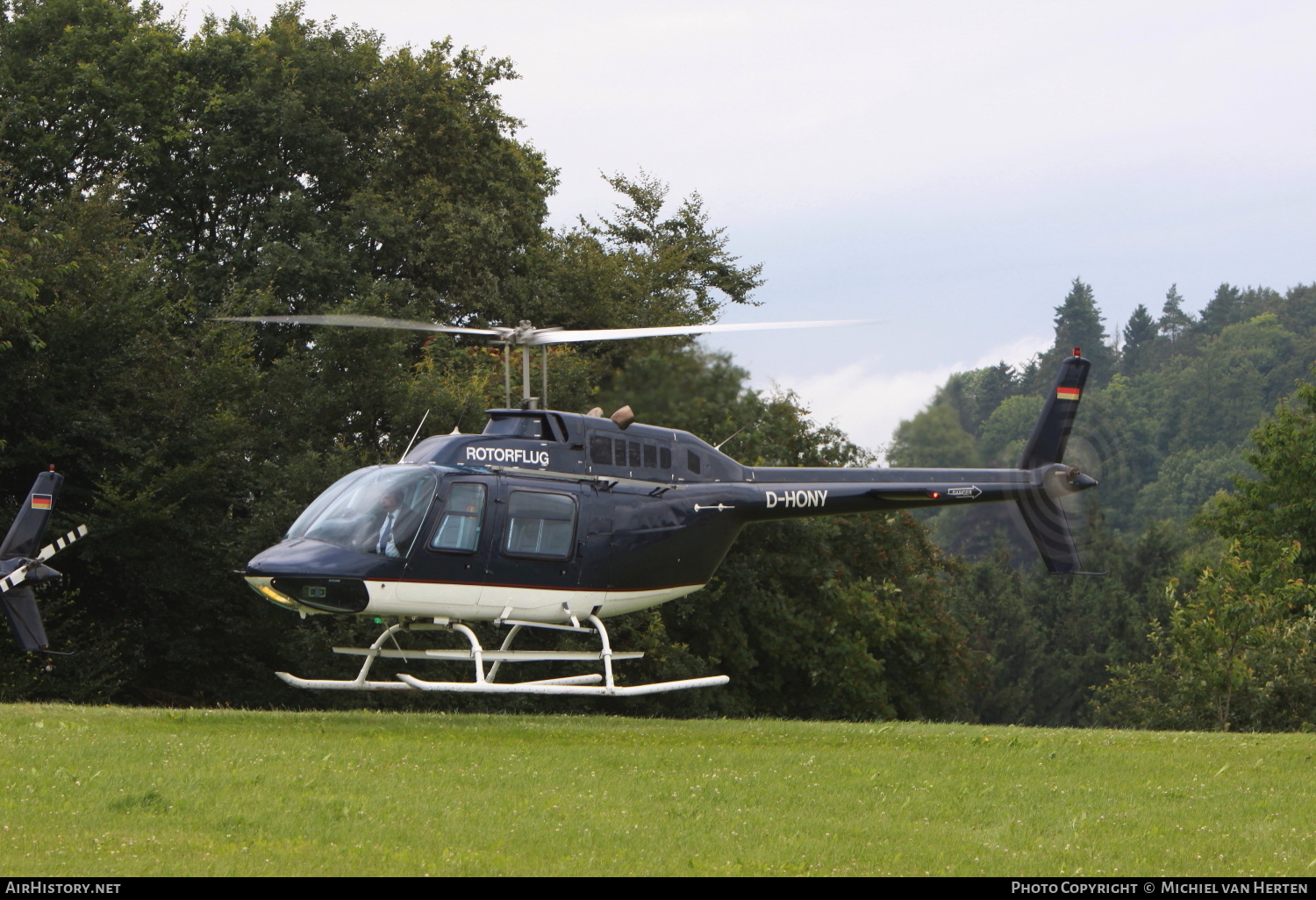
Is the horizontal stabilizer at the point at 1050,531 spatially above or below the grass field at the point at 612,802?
above

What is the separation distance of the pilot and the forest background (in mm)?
3390

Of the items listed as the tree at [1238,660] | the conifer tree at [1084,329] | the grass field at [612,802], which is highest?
the conifer tree at [1084,329]

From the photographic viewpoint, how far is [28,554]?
23484 mm

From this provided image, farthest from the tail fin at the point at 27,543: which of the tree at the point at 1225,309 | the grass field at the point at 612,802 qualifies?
the tree at the point at 1225,309

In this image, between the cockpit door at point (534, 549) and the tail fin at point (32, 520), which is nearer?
the cockpit door at point (534, 549)

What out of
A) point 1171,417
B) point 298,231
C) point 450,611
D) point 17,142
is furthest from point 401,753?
point 1171,417

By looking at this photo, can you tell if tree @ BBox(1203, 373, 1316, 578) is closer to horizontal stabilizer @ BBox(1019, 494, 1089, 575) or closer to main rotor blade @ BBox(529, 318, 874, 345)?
horizontal stabilizer @ BBox(1019, 494, 1089, 575)

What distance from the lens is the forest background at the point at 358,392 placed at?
2697 centimetres

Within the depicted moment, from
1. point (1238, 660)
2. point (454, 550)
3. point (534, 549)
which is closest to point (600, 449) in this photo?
point (534, 549)

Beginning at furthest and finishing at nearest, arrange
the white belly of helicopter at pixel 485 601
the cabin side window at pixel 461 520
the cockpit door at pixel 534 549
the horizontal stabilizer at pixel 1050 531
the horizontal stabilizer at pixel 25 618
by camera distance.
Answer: the horizontal stabilizer at pixel 25 618
the horizontal stabilizer at pixel 1050 531
the cockpit door at pixel 534 549
the cabin side window at pixel 461 520
the white belly of helicopter at pixel 485 601

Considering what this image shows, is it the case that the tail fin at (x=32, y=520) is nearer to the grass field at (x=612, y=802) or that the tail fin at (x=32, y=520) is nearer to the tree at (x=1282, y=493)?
the grass field at (x=612, y=802)

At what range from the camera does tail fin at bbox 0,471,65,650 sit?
917 inches

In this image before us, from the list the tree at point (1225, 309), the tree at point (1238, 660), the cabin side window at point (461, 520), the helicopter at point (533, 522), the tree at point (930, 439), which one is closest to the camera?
the helicopter at point (533, 522)

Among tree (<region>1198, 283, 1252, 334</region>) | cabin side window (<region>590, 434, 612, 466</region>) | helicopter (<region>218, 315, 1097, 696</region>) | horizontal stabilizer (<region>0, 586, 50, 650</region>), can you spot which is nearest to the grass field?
helicopter (<region>218, 315, 1097, 696</region>)
